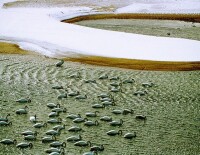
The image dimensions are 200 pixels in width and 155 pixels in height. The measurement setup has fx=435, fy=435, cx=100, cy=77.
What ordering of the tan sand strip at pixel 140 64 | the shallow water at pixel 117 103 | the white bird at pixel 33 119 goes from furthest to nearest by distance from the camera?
1. the tan sand strip at pixel 140 64
2. the white bird at pixel 33 119
3. the shallow water at pixel 117 103

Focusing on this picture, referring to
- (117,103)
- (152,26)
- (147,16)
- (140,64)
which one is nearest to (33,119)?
(117,103)

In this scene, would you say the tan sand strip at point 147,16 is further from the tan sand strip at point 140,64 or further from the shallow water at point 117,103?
the shallow water at point 117,103

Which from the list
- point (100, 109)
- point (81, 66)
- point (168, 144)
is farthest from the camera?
point (81, 66)

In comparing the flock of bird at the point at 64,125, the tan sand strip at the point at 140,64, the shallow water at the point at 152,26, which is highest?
the shallow water at the point at 152,26

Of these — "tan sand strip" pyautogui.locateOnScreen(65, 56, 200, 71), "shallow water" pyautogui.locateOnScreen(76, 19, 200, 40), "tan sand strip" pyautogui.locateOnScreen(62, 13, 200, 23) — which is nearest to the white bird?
"tan sand strip" pyautogui.locateOnScreen(65, 56, 200, 71)

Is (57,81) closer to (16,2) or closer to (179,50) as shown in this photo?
(179,50)

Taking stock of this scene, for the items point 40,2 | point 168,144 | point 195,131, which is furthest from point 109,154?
point 40,2

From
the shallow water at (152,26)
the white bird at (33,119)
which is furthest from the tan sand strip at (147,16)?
the white bird at (33,119)
